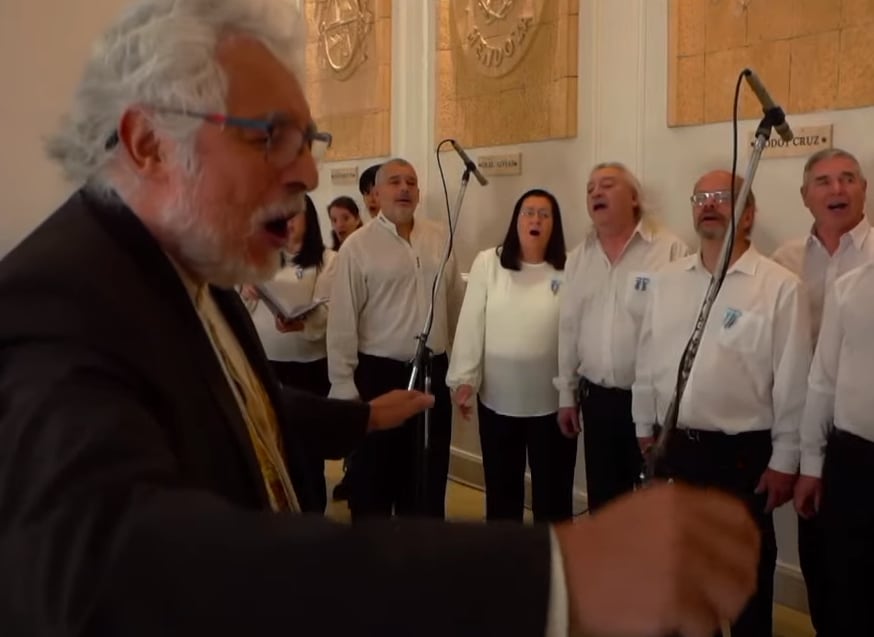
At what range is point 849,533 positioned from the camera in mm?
2656

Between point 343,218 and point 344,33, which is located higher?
point 344,33

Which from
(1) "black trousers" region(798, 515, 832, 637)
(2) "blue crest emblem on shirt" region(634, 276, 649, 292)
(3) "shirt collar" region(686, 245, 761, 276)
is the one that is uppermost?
(3) "shirt collar" region(686, 245, 761, 276)

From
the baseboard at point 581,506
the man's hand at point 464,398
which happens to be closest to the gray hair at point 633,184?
the man's hand at point 464,398

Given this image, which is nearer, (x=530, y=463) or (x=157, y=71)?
(x=157, y=71)

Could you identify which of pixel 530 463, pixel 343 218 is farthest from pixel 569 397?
pixel 343 218

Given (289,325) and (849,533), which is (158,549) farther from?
(289,325)

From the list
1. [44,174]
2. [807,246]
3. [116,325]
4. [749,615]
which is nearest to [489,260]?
[807,246]

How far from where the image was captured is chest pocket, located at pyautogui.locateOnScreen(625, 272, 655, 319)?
11.3 feet

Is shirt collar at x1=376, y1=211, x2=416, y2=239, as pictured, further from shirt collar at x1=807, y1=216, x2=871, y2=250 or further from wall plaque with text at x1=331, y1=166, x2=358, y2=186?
shirt collar at x1=807, y1=216, x2=871, y2=250

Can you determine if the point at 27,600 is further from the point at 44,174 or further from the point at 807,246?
the point at 807,246

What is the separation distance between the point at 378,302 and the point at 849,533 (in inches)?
87.6


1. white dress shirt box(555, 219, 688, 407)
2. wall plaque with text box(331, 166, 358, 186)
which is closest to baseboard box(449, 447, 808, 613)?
white dress shirt box(555, 219, 688, 407)

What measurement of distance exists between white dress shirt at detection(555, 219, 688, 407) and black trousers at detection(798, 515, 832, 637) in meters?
0.83

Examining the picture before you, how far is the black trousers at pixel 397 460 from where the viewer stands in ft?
13.2
